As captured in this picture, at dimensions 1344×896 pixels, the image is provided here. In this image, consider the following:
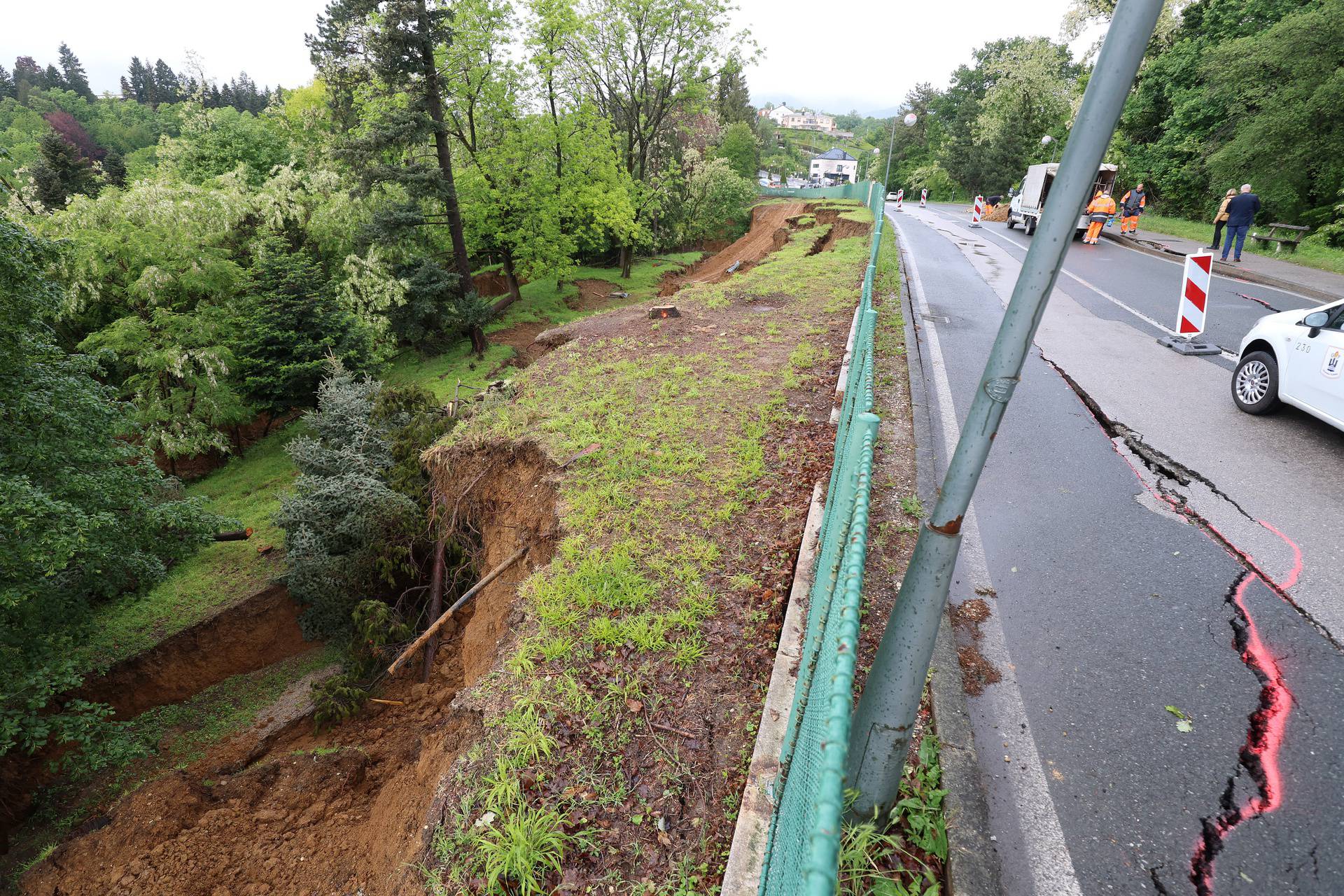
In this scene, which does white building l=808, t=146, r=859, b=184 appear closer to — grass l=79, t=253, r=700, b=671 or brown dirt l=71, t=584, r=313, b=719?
grass l=79, t=253, r=700, b=671

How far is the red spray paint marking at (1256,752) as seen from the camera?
9.03ft

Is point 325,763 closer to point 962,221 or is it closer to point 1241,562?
point 1241,562

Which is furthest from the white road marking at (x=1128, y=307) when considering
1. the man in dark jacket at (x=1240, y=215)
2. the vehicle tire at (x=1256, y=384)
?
the man in dark jacket at (x=1240, y=215)

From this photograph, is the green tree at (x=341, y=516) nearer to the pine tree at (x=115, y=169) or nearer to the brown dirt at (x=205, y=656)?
the brown dirt at (x=205, y=656)

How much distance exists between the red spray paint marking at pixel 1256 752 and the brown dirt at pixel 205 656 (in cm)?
1294

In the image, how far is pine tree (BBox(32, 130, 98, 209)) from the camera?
29.9m

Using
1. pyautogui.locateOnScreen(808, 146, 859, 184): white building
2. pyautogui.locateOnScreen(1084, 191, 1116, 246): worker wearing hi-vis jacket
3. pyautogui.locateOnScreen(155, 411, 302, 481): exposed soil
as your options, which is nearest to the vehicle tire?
pyautogui.locateOnScreen(1084, 191, 1116, 246): worker wearing hi-vis jacket

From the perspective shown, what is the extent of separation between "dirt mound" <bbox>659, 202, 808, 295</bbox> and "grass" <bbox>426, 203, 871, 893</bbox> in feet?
57.2

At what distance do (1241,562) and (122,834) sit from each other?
390 inches

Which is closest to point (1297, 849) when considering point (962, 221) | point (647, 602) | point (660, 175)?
point (647, 602)

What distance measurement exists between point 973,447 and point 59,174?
153ft

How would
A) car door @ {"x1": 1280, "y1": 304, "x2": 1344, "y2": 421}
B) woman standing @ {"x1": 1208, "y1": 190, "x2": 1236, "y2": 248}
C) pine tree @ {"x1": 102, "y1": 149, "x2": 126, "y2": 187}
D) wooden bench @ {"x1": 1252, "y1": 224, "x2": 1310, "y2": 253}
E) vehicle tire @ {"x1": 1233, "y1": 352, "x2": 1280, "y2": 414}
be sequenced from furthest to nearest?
pine tree @ {"x1": 102, "y1": 149, "x2": 126, "y2": 187}
wooden bench @ {"x1": 1252, "y1": 224, "x2": 1310, "y2": 253}
woman standing @ {"x1": 1208, "y1": 190, "x2": 1236, "y2": 248}
vehicle tire @ {"x1": 1233, "y1": 352, "x2": 1280, "y2": 414}
car door @ {"x1": 1280, "y1": 304, "x2": 1344, "y2": 421}

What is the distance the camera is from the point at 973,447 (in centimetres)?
219

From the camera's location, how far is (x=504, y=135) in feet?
75.0
